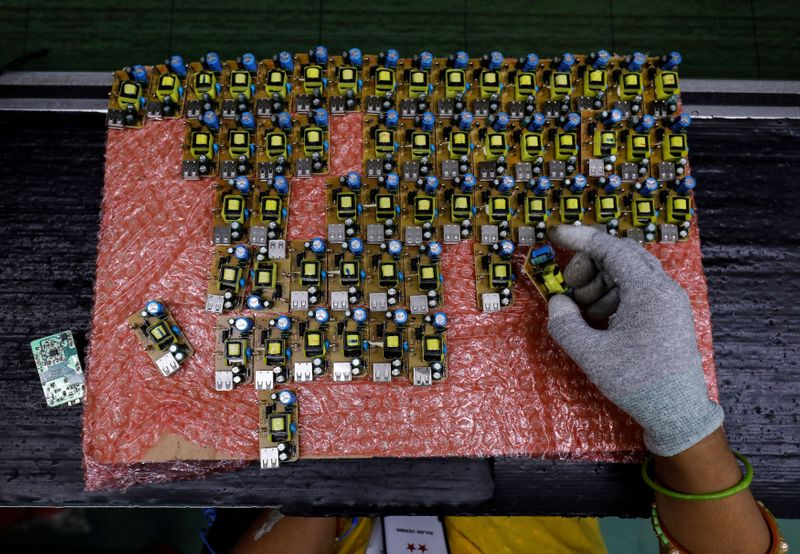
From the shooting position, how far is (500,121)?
3.13 m

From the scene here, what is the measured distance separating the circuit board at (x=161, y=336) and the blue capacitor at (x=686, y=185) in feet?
9.61

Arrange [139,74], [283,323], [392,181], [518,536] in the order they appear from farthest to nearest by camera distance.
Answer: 1. [518,536]
2. [139,74]
3. [392,181]
4. [283,323]

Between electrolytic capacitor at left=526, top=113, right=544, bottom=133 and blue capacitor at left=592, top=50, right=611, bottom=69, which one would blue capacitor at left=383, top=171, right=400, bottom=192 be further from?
blue capacitor at left=592, top=50, right=611, bottom=69

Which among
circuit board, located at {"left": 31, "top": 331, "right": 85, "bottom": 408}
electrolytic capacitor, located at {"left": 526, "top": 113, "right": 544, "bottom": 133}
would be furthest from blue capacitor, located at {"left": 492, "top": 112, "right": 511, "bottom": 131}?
circuit board, located at {"left": 31, "top": 331, "right": 85, "bottom": 408}

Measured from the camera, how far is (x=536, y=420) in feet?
9.95

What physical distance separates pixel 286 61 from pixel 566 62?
1.66 m

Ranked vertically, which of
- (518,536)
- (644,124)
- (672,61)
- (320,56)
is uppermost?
(320,56)

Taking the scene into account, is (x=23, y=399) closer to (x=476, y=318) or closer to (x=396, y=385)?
(x=396, y=385)

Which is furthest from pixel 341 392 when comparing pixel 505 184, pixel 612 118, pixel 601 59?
A: pixel 601 59

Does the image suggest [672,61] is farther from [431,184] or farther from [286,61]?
[286,61]

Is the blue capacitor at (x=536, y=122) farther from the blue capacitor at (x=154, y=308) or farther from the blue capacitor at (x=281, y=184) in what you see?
the blue capacitor at (x=154, y=308)

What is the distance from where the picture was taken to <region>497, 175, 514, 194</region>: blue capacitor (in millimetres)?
3033

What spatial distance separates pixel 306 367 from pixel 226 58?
115 inches

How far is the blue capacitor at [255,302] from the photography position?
2943mm
